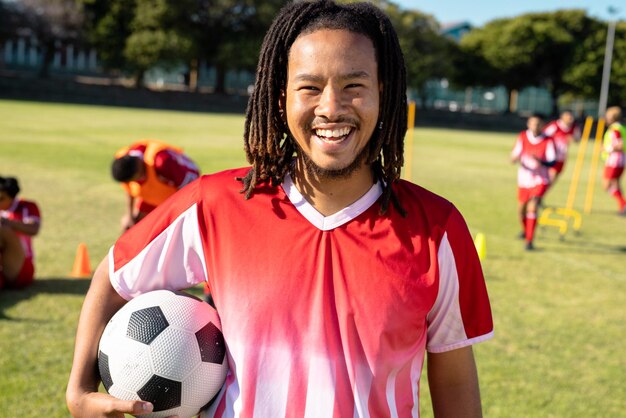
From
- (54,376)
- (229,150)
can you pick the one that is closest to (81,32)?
(229,150)

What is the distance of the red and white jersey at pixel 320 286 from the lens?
1815mm

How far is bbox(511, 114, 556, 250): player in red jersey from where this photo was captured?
1035cm

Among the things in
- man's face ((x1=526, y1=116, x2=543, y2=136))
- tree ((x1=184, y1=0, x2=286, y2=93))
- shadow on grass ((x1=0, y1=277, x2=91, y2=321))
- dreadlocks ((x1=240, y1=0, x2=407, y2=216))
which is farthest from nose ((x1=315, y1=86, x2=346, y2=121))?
tree ((x1=184, y1=0, x2=286, y2=93))

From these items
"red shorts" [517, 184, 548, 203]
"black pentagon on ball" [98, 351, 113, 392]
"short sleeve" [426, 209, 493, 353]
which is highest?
"short sleeve" [426, 209, 493, 353]

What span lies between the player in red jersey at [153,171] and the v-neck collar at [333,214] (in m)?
5.19

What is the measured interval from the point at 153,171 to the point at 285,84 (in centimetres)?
527

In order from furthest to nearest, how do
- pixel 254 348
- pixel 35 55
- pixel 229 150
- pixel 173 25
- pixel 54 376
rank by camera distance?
pixel 35 55 < pixel 173 25 < pixel 229 150 < pixel 54 376 < pixel 254 348

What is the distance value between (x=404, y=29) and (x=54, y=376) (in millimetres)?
52919

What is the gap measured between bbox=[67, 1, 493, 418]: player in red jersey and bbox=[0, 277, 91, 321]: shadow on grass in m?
4.91

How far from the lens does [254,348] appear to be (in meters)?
1.85

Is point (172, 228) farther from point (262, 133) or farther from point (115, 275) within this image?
point (262, 133)

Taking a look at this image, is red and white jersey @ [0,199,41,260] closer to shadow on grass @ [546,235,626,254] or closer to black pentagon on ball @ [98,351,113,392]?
black pentagon on ball @ [98,351,113,392]

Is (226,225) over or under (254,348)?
over

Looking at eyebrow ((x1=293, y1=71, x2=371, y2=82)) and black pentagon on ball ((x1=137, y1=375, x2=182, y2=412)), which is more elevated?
eyebrow ((x1=293, y1=71, x2=371, y2=82))
